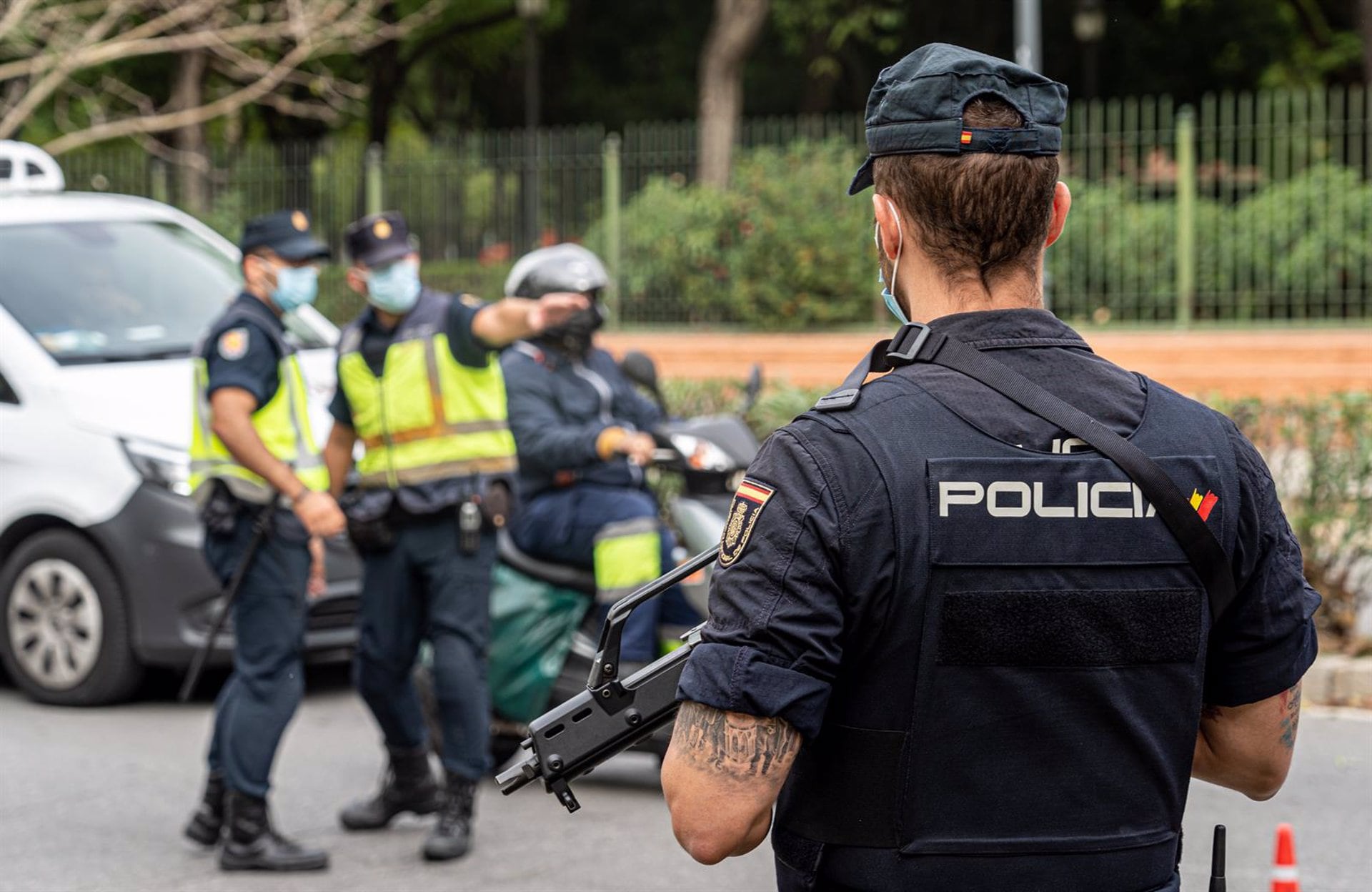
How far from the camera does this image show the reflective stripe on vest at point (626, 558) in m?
5.43

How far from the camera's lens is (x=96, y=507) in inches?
270

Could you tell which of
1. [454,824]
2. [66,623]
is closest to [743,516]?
[454,824]

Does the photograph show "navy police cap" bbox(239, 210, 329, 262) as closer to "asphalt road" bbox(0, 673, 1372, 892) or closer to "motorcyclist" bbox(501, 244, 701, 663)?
"motorcyclist" bbox(501, 244, 701, 663)

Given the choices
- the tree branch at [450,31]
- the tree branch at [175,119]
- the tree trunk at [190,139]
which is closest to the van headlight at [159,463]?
the tree branch at [175,119]

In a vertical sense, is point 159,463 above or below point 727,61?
below

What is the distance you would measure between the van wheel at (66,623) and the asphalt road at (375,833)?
0.57ft

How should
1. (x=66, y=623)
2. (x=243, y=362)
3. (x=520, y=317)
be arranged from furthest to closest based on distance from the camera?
(x=66, y=623), (x=243, y=362), (x=520, y=317)

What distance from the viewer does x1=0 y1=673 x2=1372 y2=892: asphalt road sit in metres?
4.97

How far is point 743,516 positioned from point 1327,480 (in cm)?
590

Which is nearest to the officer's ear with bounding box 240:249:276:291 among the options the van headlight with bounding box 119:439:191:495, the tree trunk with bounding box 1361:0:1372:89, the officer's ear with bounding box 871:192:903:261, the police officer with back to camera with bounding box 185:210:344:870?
the police officer with back to camera with bounding box 185:210:344:870

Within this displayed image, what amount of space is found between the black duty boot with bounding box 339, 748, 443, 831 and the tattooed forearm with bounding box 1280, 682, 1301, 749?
12.0 feet

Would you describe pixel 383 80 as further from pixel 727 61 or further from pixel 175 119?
pixel 175 119

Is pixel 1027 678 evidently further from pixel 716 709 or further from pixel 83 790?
pixel 83 790

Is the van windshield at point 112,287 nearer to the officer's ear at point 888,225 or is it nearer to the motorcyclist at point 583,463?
the motorcyclist at point 583,463
